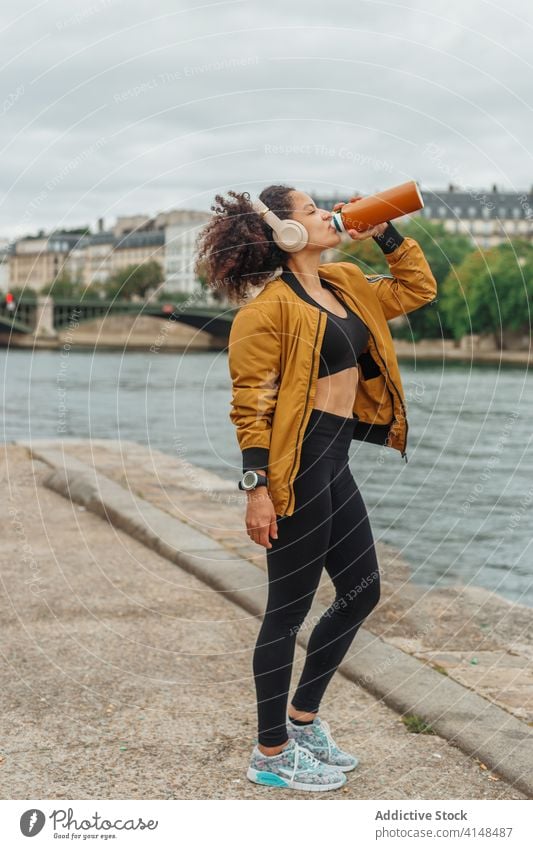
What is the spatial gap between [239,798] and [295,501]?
0.87 m

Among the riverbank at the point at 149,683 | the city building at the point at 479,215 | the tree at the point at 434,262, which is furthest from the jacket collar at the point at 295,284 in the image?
the city building at the point at 479,215

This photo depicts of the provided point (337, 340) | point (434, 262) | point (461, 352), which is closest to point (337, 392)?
point (337, 340)

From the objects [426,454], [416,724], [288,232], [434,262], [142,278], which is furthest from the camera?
[434,262]

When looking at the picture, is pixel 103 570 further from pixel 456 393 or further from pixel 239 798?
pixel 456 393

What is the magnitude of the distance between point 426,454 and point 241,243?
15.5 meters

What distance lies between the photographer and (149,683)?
4754mm

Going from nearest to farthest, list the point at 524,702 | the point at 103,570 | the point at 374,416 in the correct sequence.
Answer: the point at 374,416 → the point at 524,702 → the point at 103,570

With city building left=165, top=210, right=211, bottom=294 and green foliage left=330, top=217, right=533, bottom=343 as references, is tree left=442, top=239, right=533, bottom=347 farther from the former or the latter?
city building left=165, top=210, right=211, bottom=294

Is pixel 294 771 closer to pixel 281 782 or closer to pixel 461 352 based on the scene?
pixel 281 782

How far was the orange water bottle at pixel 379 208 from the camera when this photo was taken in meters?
3.52

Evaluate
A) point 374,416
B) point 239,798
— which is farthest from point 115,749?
point 374,416

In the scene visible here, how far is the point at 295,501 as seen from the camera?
361 cm

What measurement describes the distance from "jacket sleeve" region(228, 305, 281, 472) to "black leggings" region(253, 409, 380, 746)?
6.7 inches

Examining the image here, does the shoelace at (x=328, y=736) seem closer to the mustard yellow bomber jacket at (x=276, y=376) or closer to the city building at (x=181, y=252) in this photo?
the mustard yellow bomber jacket at (x=276, y=376)
